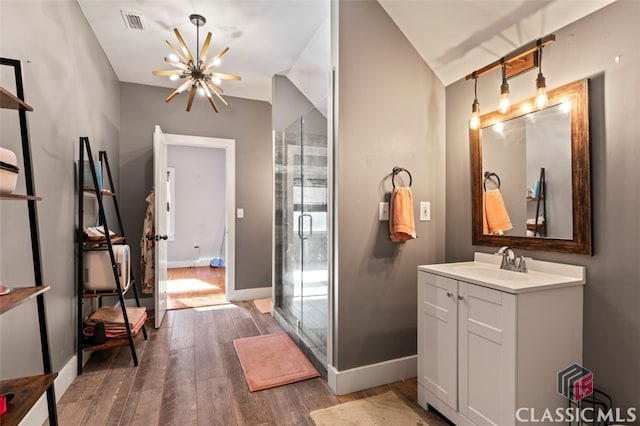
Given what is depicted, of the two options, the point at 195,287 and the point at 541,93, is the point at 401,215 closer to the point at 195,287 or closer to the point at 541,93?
the point at 541,93

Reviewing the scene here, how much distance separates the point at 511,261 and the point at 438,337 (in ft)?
2.03

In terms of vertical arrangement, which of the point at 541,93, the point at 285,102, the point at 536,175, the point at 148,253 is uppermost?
the point at 285,102

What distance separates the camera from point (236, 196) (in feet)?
14.3

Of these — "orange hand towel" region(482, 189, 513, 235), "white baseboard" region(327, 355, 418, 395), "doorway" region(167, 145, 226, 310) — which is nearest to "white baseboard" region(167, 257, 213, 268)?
"doorway" region(167, 145, 226, 310)

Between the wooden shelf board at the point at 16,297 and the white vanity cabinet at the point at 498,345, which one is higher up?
the wooden shelf board at the point at 16,297

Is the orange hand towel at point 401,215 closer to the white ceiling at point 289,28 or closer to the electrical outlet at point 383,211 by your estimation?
the electrical outlet at point 383,211

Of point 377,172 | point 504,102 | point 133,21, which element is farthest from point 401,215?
point 133,21

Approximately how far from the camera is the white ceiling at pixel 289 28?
183cm

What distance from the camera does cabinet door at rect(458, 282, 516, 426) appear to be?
1442 millimetres

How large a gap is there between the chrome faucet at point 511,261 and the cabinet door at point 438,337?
0.42m

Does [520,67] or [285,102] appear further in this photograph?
[285,102]

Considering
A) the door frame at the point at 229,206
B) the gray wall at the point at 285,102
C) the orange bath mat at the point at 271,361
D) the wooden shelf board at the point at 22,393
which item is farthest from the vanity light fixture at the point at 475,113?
the door frame at the point at 229,206

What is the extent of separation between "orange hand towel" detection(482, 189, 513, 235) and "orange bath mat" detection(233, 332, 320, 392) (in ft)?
5.17
